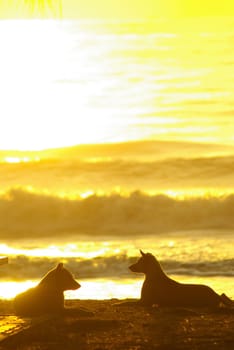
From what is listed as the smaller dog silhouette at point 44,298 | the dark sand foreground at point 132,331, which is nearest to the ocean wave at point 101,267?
the smaller dog silhouette at point 44,298

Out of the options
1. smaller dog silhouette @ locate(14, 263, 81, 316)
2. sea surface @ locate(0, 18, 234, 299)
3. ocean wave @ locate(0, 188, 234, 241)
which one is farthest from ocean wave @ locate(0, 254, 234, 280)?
smaller dog silhouette @ locate(14, 263, 81, 316)

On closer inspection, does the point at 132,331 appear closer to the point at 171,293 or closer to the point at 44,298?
the point at 44,298

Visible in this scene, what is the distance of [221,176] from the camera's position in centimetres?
3325

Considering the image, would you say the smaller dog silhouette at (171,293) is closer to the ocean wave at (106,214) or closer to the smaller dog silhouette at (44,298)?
the smaller dog silhouette at (44,298)

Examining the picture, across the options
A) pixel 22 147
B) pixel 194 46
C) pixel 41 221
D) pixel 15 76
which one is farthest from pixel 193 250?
pixel 194 46

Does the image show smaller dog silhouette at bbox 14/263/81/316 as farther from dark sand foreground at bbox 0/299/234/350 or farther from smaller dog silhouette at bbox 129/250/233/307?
smaller dog silhouette at bbox 129/250/233/307

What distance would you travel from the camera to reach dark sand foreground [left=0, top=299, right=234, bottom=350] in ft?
31.3

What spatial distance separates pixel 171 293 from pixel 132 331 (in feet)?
5.57

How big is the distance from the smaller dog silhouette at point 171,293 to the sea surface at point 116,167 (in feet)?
12.5

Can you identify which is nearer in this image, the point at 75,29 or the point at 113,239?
the point at 113,239

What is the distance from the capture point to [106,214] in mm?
28672

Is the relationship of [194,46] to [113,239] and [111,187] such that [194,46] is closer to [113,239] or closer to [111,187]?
[111,187]

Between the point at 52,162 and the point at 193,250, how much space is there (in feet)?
47.1

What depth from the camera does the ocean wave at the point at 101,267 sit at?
19484 mm
